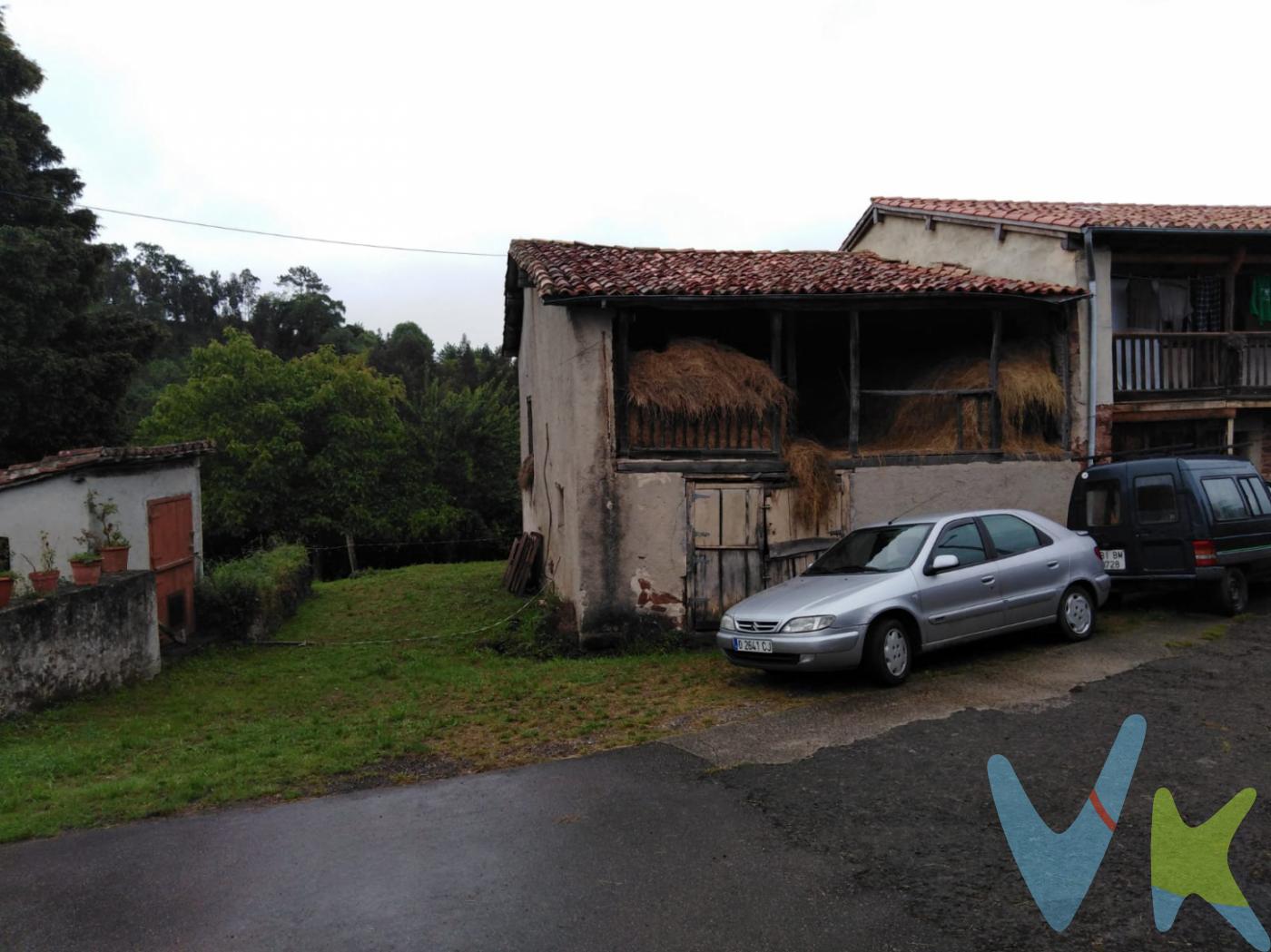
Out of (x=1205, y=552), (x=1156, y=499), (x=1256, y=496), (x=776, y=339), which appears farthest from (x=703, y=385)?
(x=1256, y=496)

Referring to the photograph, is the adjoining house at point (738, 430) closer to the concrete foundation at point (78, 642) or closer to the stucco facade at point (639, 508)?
the stucco facade at point (639, 508)

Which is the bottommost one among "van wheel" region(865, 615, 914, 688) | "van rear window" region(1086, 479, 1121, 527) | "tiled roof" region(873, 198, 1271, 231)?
"van wheel" region(865, 615, 914, 688)

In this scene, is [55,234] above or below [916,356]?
above

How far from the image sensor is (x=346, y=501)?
2927 centimetres

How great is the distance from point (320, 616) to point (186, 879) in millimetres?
11852

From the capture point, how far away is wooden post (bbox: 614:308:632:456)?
1134cm

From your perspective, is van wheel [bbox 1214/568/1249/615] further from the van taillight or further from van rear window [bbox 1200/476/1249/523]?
van rear window [bbox 1200/476/1249/523]

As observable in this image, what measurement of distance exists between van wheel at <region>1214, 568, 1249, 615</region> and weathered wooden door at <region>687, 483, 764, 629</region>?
5091 millimetres

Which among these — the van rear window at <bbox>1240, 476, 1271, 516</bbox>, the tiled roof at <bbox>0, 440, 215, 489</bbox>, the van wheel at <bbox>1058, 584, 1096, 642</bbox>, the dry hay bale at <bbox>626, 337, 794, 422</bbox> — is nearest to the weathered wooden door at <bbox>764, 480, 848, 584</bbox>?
→ the dry hay bale at <bbox>626, 337, 794, 422</bbox>

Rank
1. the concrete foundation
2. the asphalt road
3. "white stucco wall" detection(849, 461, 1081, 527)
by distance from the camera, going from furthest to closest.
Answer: "white stucco wall" detection(849, 461, 1081, 527), the concrete foundation, the asphalt road

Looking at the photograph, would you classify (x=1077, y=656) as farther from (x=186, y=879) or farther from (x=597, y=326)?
(x=186, y=879)

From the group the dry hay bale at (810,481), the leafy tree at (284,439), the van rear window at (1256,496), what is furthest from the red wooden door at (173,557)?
the leafy tree at (284,439)

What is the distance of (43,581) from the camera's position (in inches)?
368

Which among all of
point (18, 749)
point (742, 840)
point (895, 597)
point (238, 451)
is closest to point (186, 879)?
point (742, 840)
